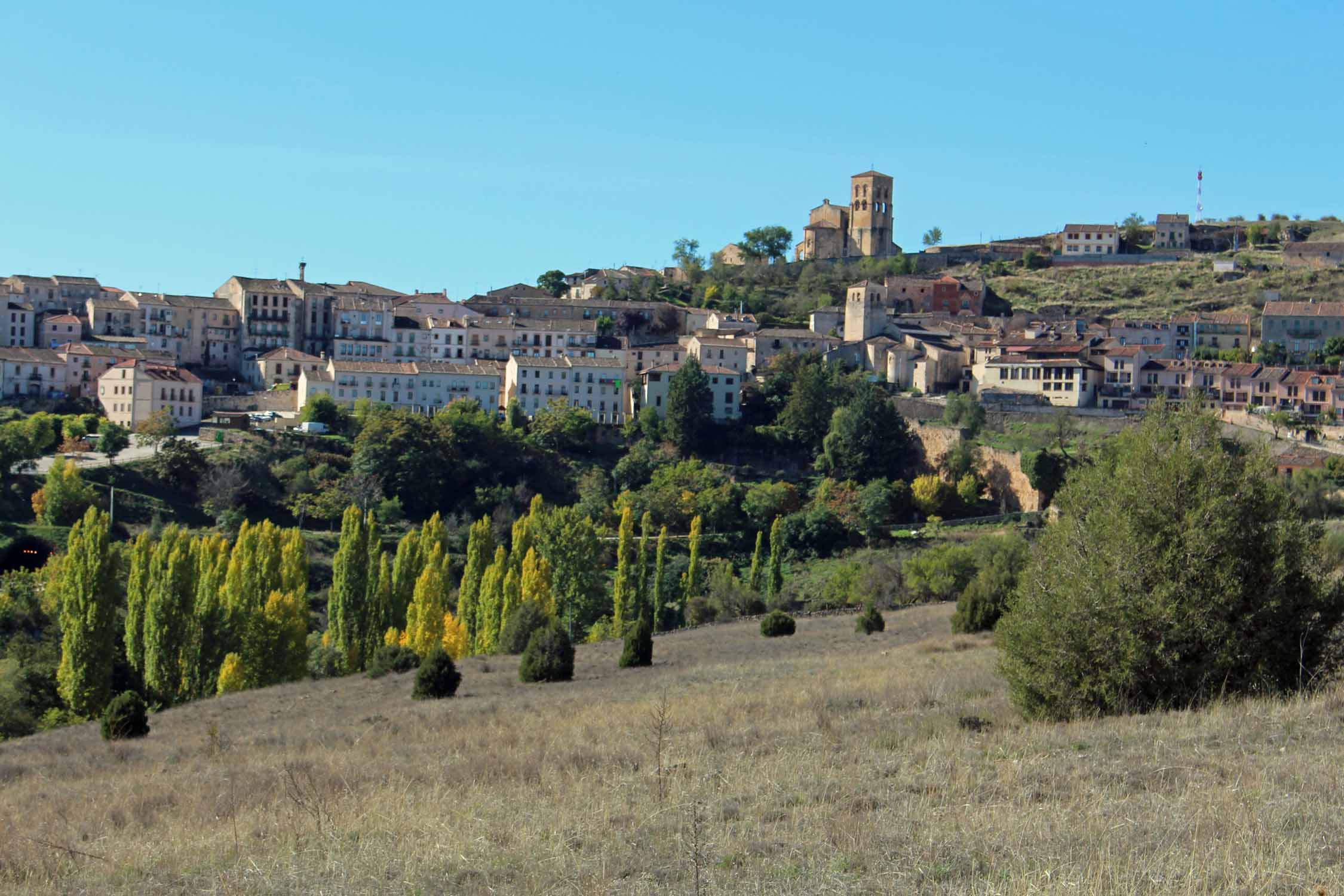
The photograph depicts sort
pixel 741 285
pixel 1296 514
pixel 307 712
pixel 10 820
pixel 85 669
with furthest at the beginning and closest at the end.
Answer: pixel 741 285, pixel 85 669, pixel 307 712, pixel 1296 514, pixel 10 820

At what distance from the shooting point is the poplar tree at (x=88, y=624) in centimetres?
3462

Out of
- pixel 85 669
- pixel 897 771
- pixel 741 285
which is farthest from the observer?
pixel 741 285

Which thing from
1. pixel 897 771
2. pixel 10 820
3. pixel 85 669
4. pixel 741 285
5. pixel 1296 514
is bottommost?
pixel 85 669

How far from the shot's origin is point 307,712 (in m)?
25.0

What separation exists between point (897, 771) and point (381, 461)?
156 ft

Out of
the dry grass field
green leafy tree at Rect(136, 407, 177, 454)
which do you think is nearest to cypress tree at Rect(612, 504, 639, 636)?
green leafy tree at Rect(136, 407, 177, 454)

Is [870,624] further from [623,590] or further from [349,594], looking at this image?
[349,594]

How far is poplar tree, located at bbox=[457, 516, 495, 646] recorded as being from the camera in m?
42.7

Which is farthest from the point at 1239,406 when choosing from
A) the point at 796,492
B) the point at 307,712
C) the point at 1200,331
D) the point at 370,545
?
the point at 307,712

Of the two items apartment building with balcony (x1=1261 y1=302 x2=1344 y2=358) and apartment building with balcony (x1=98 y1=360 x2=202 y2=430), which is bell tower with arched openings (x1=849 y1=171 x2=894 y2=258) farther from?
apartment building with balcony (x1=98 y1=360 x2=202 y2=430)

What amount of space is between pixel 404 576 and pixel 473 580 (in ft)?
6.32

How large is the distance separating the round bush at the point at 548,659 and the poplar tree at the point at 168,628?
476 inches

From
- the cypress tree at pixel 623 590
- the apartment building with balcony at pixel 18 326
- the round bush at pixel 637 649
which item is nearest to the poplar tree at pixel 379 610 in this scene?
the cypress tree at pixel 623 590

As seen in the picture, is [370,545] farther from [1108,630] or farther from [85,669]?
[1108,630]
